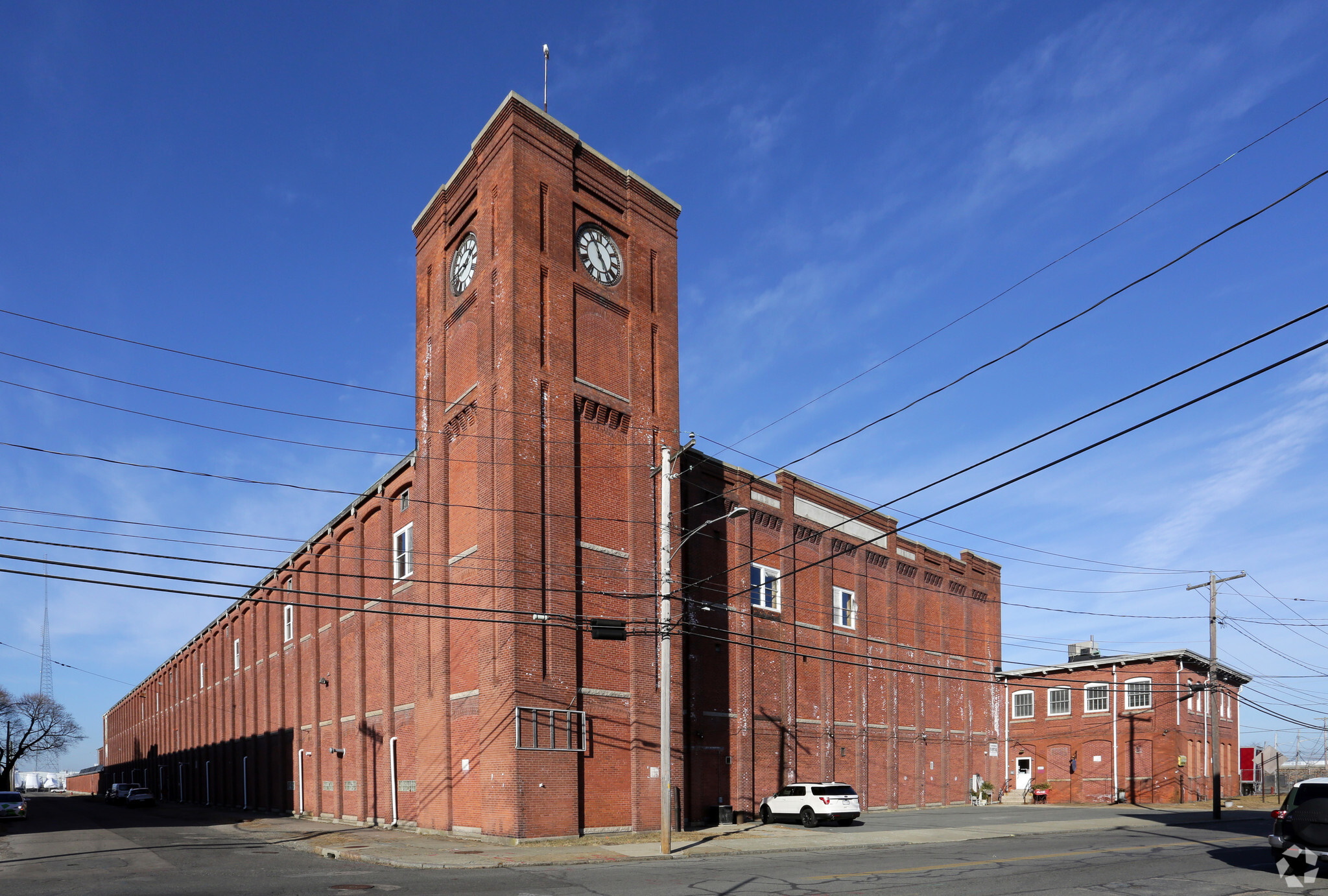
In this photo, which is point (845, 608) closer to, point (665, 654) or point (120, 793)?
point (665, 654)

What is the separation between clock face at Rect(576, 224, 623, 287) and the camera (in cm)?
3147

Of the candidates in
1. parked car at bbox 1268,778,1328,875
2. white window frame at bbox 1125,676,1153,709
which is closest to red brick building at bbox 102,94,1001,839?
white window frame at bbox 1125,676,1153,709

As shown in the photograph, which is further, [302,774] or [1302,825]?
[302,774]

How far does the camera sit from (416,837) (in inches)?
1085

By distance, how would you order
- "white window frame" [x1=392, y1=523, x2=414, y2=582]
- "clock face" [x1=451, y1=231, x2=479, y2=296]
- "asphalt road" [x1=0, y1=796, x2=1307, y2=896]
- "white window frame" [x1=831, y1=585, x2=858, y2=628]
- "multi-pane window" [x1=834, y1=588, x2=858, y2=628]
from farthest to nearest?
"multi-pane window" [x1=834, y1=588, x2=858, y2=628] → "white window frame" [x1=831, y1=585, x2=858, y2=628] → "white window frame" [x1=392, y1=523, x2=414, y2=582] → "clock face" [x1=451, y1=231, x2=479, y2=296] → "asphalt road" [x1=0, y1=796, x2=1307, y2=896]

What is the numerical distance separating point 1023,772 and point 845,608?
20600mm

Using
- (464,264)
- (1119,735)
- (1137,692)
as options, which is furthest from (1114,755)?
(464,264)

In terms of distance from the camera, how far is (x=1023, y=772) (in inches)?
2151

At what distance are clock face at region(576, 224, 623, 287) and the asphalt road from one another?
18.9 metres

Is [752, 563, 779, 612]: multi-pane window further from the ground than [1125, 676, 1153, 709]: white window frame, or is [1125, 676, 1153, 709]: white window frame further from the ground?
[752, 563, 779, 612]: multi-pane window

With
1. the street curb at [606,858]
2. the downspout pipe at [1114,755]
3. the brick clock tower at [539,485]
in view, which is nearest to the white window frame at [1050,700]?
the downspout pipe at [1114,755]

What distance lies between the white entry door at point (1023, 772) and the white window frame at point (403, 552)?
130ft

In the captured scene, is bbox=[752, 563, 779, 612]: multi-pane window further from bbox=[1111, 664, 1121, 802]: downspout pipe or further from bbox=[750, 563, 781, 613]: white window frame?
bbox=[1111, 664, 1121, 802]: downspout pipe
